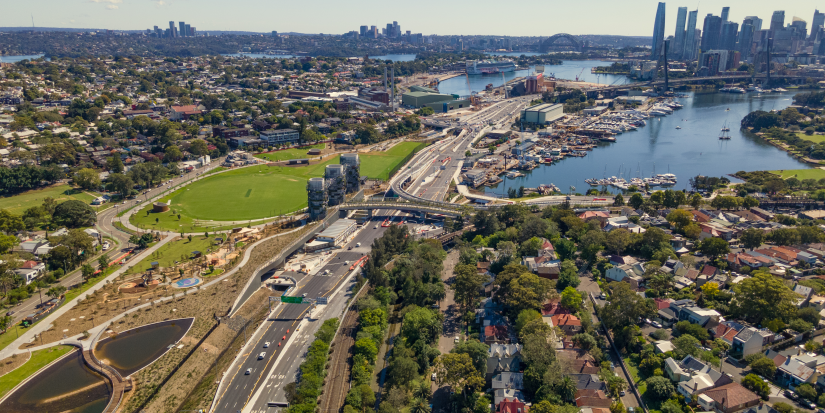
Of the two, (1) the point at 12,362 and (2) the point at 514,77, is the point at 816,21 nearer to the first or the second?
(2) the point at 514,77

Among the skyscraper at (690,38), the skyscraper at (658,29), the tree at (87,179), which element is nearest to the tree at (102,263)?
the tree at (87,179)

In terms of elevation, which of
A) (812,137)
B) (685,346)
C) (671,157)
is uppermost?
(812,137)

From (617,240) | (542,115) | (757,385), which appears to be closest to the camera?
(757,385)

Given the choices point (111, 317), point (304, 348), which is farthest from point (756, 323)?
point (111, 317)

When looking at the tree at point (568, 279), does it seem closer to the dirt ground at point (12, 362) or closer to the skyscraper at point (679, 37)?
the dirt ground at point (12, 362)

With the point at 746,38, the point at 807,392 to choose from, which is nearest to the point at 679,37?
the point at 746,38

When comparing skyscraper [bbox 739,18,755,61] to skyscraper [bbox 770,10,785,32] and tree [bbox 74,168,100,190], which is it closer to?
skyscraper [bbox 770,10,785,32]

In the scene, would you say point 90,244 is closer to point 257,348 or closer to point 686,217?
point 257,348

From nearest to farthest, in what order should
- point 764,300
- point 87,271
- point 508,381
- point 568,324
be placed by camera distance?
point 508,381 < point 764,300 < point 568,324 < point 87,271
